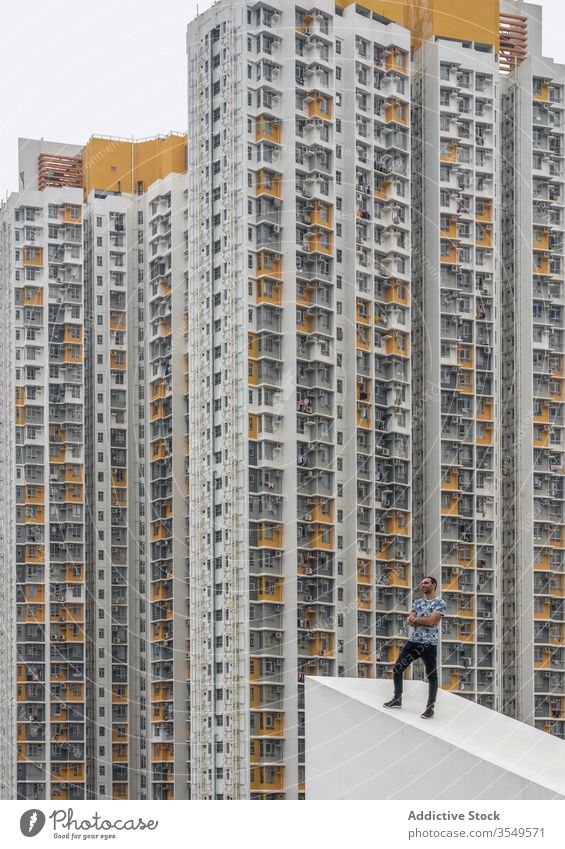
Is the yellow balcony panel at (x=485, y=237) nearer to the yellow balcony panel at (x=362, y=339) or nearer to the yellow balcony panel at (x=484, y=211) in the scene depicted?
the yellow balcony panel at (x=484, y=211)

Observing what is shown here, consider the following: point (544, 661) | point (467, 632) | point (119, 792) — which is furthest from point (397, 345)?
point (119, 792)

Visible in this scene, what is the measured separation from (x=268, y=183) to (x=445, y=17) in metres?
2.61

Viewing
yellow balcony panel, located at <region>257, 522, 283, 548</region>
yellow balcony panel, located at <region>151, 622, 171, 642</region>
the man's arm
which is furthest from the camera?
yellow balcony panel, located at <region>151, 622, 171, 642</region>

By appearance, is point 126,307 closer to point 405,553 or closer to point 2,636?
point 2,636

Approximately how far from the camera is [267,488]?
11.2 meters

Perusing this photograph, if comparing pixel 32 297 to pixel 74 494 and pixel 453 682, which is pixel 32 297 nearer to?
pixel 74 494

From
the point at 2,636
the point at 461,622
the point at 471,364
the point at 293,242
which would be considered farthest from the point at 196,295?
the point at 2,636

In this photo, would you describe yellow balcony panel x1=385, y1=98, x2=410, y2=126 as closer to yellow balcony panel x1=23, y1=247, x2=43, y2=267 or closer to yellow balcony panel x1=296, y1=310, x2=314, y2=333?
yellow balcony panel x1=296, y1=310, x2=314, y2=333

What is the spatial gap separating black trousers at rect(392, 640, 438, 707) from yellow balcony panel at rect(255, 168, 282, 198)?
20.6 feet

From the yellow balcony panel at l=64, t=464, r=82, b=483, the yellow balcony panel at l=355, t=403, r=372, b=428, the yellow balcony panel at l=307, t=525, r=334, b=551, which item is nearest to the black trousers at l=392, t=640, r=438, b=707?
the yellow balcony panel at l=307, t=525, r=334, b=551

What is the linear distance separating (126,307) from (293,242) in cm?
378

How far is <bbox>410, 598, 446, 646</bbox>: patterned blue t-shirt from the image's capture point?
18.0 feet

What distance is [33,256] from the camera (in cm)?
1432

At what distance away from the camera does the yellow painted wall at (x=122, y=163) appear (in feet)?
47.8
